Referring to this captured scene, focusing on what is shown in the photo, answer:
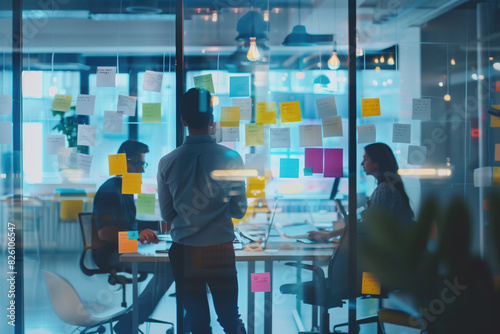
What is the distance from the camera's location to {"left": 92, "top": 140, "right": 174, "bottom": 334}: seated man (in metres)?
3.29

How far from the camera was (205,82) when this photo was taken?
3.20 meters

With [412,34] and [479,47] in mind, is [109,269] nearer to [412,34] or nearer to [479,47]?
[412,34]

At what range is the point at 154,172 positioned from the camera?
354 centimetres

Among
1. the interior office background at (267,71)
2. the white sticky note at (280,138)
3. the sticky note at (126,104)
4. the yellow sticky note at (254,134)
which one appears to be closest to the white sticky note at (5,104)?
the interior office background at (267,71)

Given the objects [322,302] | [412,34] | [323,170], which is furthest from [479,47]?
[322,302]

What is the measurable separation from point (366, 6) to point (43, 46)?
2.30 metres

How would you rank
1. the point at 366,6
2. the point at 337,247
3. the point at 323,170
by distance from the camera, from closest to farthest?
the point at 337,247, the point at 323,170, the point at 366,6

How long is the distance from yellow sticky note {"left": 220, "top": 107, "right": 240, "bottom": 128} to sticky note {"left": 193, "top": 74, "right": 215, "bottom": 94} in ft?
0.50

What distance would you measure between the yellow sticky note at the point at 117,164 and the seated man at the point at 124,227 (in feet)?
0.09

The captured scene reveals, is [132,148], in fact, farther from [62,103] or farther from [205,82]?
[205,82]

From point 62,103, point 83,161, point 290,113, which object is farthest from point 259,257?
point 62,103

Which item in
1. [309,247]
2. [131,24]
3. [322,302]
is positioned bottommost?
[322,302]

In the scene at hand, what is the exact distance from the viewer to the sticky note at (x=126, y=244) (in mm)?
3246

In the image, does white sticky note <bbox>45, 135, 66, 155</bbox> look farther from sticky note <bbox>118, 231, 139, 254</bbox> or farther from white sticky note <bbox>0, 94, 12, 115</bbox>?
sticky note <bbox>118, 231, 139, 254</bbox>
